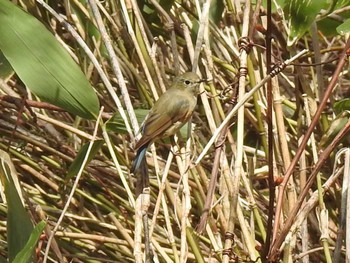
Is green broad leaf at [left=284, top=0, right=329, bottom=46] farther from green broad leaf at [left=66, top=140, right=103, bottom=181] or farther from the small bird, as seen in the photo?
green broad leaf at [left=66, top=140, right=103, bottom=181]

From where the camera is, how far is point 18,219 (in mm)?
2201

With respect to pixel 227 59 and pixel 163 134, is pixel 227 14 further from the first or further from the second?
pixel 163 134

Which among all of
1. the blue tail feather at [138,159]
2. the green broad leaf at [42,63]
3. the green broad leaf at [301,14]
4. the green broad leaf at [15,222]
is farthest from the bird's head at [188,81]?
the green broad leaf at [15,222]

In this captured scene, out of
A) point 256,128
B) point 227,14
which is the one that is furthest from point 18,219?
point 227,14

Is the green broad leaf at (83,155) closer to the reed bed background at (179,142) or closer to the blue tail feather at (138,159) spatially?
the reed bed background at (179,142)

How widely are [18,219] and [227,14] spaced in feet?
5.13

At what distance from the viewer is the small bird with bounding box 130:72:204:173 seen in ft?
8.61

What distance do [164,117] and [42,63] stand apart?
473 mm

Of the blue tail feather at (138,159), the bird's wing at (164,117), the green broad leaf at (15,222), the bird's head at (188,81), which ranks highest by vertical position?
the bird's head at (188,81)

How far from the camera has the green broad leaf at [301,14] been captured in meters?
2.29

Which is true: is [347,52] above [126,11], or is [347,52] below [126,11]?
below

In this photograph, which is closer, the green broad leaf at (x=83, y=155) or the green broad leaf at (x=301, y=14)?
the green broad leaf at (x=301, y=14)

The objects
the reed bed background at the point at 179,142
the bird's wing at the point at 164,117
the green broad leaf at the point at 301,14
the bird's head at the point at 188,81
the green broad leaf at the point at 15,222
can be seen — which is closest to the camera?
the green broad leaf at the point at 15,222

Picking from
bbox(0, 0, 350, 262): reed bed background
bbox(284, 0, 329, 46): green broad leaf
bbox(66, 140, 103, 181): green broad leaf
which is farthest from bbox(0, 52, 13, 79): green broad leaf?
bbox(284, 0, 329, 46): green broad leaf
